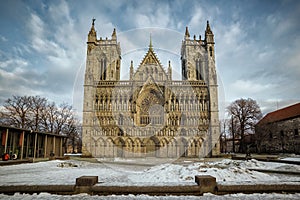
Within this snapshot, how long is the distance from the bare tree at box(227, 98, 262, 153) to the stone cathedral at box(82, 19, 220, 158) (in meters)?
10.6

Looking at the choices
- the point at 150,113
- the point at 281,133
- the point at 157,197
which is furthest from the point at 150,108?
the point at 157,197

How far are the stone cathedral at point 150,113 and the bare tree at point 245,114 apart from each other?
10642 millimetres

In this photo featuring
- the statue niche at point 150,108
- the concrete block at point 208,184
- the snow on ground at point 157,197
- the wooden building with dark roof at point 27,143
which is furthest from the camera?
the statue niche at point 150,108

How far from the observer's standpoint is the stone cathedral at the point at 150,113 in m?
35.4

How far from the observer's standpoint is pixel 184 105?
121ft

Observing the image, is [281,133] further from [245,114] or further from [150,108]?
[150,108]

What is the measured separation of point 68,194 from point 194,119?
31.6 meters

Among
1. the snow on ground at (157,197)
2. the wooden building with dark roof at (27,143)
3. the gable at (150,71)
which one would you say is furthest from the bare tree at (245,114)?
the snow on ground at (157,197)

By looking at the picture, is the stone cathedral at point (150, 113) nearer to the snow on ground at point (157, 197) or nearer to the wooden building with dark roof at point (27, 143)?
the wooden building with dark roof at point (27, 143)

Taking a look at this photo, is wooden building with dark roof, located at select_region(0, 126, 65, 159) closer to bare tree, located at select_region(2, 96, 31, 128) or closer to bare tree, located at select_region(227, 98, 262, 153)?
bare tree, located at select_region(2, 96, 31, 128)

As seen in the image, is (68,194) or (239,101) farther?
(239,101)

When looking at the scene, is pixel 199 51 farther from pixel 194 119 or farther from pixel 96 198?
pixel 96 198

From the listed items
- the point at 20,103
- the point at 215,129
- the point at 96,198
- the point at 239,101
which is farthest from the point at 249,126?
the point at 20,103

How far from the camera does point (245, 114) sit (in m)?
44.2
